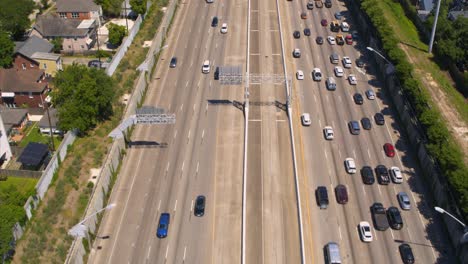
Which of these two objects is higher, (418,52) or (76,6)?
(76,6)

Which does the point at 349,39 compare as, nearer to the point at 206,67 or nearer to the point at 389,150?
the point at 206,67

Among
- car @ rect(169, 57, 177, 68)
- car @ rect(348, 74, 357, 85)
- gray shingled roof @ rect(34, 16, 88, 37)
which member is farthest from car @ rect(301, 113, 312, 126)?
gray shingled roof @ rect(34, 16, 88, 37)

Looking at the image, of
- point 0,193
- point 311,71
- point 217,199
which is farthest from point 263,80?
point 0,193

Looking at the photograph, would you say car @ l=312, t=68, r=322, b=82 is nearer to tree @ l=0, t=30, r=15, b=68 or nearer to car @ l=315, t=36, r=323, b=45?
car @ l=315, t=36, r=323, b=45

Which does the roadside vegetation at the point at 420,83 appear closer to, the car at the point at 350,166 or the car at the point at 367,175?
the car at the point at 367,175

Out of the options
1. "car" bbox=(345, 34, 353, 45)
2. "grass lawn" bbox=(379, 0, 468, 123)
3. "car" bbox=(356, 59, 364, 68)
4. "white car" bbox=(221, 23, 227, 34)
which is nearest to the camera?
"grass lawn" bbox=(379, 0, 468, 123)

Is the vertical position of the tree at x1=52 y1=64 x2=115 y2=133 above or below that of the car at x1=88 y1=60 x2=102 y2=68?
below

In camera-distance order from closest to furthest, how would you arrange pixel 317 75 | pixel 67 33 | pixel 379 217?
pixel 379 217, pixel 317 75, pixel 67 33

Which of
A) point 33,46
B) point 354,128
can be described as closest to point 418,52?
point 354,128
